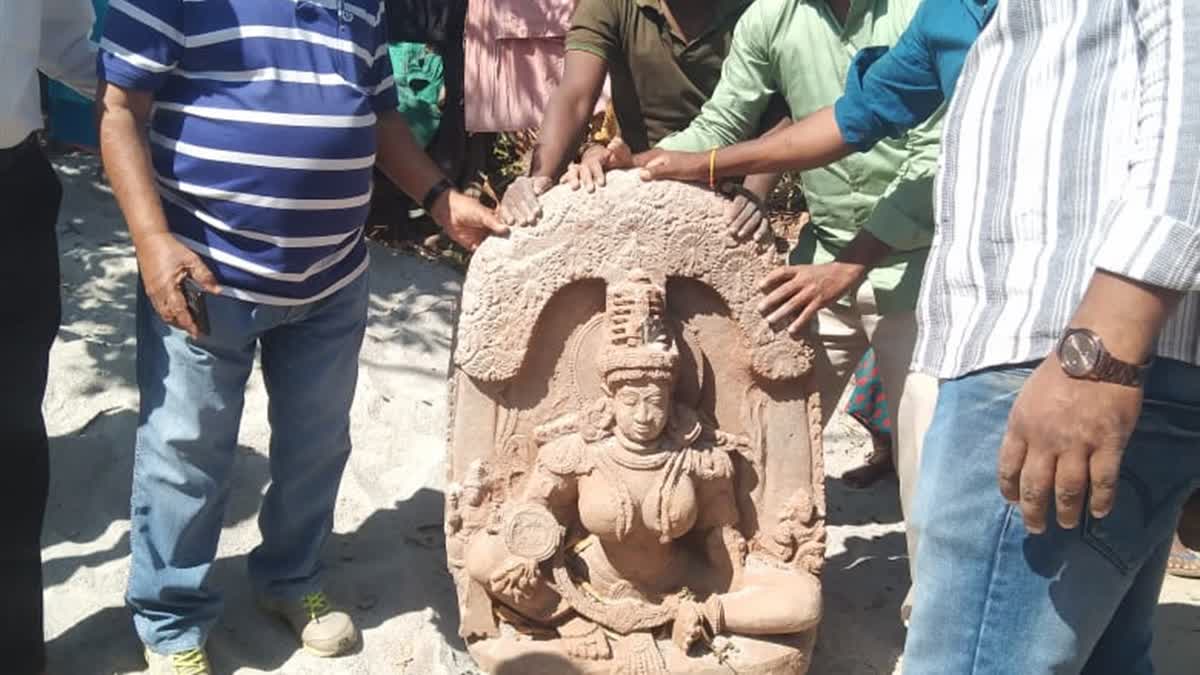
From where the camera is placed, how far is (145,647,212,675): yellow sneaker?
2914mm

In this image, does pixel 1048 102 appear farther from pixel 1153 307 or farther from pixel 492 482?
pixel 492 482

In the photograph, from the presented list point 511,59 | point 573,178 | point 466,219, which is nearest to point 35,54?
point 466,219

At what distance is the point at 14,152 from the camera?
2564 mm

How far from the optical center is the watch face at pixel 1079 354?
1457mm

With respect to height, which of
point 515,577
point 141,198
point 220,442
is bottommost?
point 515,577

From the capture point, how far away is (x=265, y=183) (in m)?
2.61

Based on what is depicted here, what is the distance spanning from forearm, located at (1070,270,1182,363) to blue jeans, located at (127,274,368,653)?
1820 millimetres

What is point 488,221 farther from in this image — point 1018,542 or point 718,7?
point 1018,542

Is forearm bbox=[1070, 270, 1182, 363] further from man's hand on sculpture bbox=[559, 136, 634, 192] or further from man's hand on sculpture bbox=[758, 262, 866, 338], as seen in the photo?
man's hand on sculpture bbox=[559, 136, 634, 192]

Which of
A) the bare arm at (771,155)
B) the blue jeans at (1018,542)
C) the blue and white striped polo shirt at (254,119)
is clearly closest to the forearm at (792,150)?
the bare arm at (771,155)

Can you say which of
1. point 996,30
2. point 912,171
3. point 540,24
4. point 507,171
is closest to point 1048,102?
point 996,30

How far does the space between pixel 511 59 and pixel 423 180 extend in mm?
2377

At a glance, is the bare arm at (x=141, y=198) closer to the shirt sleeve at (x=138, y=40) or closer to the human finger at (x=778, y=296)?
the shirt sleeve at (x=138, y=40)

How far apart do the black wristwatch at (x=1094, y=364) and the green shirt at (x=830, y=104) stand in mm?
1460
